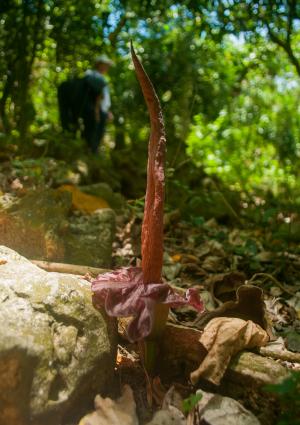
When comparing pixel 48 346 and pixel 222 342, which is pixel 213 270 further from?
pixel 48 346

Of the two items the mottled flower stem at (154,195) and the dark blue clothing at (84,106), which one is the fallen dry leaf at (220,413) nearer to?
the mottled flower stem at (154,195)

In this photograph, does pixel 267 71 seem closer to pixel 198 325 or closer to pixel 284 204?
pixel 284 204

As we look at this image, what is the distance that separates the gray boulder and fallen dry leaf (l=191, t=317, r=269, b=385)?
0.42 meters

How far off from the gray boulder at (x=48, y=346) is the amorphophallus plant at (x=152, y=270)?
0.15 meters

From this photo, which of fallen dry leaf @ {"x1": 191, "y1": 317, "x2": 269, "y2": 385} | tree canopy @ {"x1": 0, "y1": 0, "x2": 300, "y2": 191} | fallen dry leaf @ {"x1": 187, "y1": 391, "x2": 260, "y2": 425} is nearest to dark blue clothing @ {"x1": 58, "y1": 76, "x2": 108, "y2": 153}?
tree canopy @ {"x1": 0, "y1": 0, "x2": 300, "y2": 191}

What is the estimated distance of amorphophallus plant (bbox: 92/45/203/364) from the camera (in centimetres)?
179

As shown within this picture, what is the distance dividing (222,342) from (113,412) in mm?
534

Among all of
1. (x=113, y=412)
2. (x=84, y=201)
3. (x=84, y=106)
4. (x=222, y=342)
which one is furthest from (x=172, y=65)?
(x=113, y=412)

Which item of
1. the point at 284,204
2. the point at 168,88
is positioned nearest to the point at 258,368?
the point at 284,204

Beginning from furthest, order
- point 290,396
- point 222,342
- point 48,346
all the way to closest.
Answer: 1. point 222,342
2. point 48,346
3. point 290,396

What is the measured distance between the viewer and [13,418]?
1.56 meters

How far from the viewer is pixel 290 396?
1562 mm

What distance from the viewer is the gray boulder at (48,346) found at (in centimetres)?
157

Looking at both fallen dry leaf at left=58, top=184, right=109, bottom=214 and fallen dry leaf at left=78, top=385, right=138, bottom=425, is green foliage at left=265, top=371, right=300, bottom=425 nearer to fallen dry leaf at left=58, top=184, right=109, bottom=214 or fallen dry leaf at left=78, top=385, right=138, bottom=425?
fallen dry leaf at left=78, top=385, right=138, bottom=425
